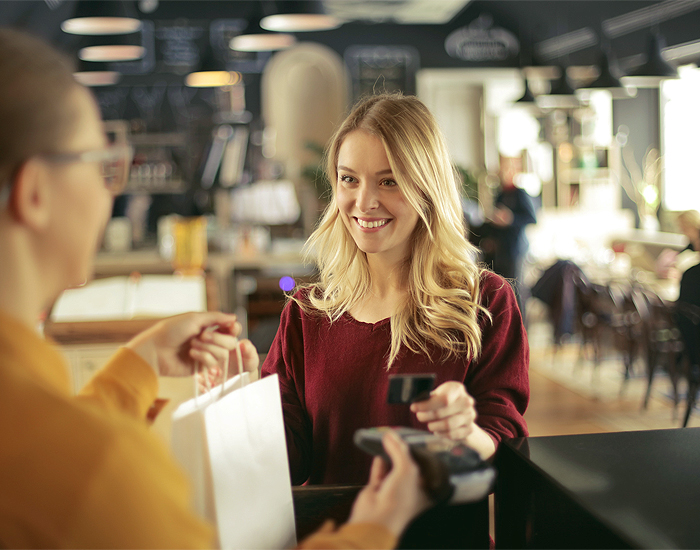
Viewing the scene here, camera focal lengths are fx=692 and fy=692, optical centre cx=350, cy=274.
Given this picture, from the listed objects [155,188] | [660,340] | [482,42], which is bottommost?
[660,340]

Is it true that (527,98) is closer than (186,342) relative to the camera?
No

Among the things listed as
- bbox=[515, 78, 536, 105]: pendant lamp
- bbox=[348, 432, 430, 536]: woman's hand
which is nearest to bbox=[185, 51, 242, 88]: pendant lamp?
bbox=[515, 78, 536, 105]: pendant lamp

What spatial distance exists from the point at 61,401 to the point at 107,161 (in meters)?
0.30

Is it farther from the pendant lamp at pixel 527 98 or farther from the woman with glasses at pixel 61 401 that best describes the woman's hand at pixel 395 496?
the pendant lamp at pixel 527 98

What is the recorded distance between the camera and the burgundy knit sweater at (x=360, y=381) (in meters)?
1.44

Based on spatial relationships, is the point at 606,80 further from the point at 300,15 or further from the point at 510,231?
the point at 300,15

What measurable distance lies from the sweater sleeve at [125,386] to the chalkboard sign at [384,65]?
910 cm

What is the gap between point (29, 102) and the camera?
67cm

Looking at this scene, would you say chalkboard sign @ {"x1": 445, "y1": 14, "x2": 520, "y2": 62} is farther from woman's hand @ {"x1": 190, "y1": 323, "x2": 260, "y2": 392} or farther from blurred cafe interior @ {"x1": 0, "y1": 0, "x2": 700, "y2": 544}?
woman's hand @ {"x1": 190, "y1": 323, "x2": 260, "y2": 392}

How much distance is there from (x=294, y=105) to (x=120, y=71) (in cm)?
236

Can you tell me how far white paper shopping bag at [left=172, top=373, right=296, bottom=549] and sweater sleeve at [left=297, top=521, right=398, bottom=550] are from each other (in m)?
0.27

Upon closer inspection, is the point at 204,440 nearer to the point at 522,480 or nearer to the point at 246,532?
the point at 246,532

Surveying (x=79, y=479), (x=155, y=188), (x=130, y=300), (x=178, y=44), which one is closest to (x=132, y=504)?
(x=79, y=479)

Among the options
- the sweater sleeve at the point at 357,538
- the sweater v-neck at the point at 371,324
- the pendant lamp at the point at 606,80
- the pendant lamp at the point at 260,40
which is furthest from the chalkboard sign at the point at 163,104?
the sweater sleeve at the point at 357,538
